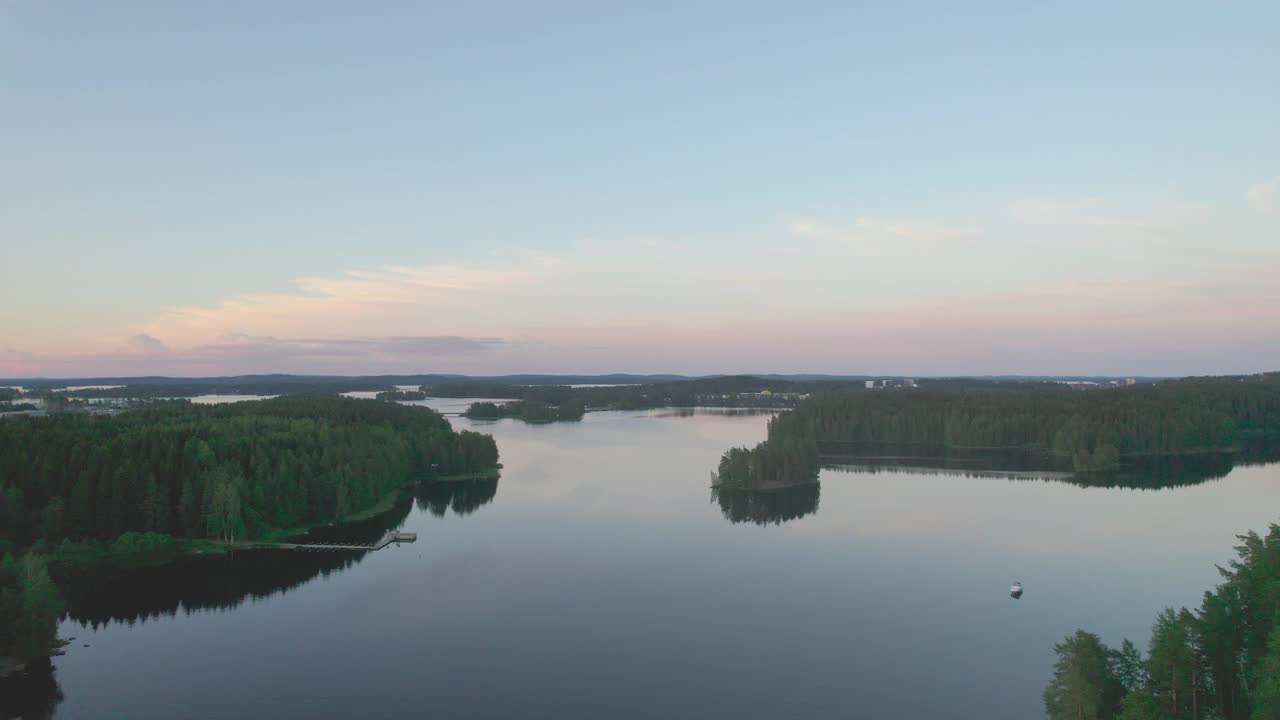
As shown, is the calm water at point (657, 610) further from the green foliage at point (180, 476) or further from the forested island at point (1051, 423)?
the forested island at point (1051, 423)

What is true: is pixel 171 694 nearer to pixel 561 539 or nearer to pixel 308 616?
pixel 308 616

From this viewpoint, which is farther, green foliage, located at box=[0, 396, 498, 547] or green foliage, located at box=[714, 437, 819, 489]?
green foliage, located at box=[714, 437, 819, 489]

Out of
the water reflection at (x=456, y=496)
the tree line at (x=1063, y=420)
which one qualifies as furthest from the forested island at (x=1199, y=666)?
the tree line at (x=1063, y=420)

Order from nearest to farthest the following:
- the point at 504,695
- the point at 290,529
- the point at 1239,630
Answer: the point at 1239,630 < the point at 504,695 < the point at 290,529

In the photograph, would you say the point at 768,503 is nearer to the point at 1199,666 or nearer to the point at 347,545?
the point at 347,545

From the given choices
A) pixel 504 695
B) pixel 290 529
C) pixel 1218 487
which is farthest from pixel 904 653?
pixel 1218 487

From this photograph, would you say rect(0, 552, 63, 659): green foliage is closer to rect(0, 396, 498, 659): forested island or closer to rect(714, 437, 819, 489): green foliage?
rect(0, 396, 498, 659): forested island

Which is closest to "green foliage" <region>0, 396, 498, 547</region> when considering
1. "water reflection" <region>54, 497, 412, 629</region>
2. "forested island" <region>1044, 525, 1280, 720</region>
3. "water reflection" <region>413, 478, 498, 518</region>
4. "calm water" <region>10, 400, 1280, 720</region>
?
"water reflection" <region>413, 478, 498, 518</region>
